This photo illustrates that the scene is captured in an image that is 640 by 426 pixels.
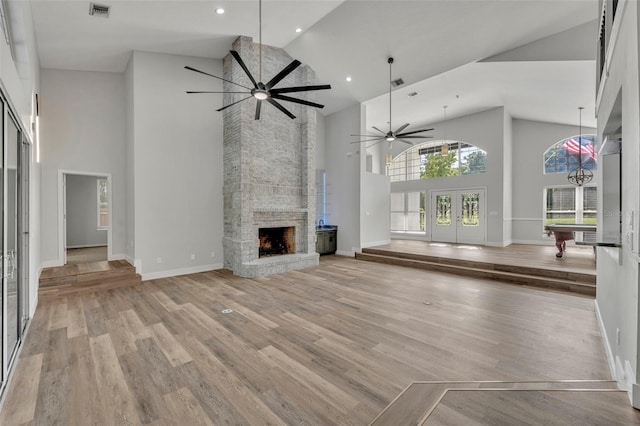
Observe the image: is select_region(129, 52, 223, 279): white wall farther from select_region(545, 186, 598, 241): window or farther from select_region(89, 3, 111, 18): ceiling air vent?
select_region(545, 186, 598, 241): window

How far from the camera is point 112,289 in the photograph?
528 cm

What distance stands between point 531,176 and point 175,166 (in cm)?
1046

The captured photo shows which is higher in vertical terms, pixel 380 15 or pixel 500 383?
pixel 380 15

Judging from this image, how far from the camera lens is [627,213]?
206cm

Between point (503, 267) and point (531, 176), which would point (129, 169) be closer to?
point (503, 267)

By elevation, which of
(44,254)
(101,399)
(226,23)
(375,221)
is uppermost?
(226,23)

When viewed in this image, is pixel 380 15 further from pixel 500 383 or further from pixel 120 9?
pixel 500 383

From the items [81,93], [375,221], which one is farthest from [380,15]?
[81,93]

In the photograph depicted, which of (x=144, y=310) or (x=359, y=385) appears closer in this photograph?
(x=359, y=385)

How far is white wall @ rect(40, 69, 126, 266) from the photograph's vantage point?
19.1ft

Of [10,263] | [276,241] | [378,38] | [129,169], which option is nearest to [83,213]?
[129,169]

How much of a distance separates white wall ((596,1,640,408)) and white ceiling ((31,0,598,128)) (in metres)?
3.45

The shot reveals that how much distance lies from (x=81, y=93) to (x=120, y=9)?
2.58 metres

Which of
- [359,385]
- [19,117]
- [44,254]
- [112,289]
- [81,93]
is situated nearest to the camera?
[359,385]
